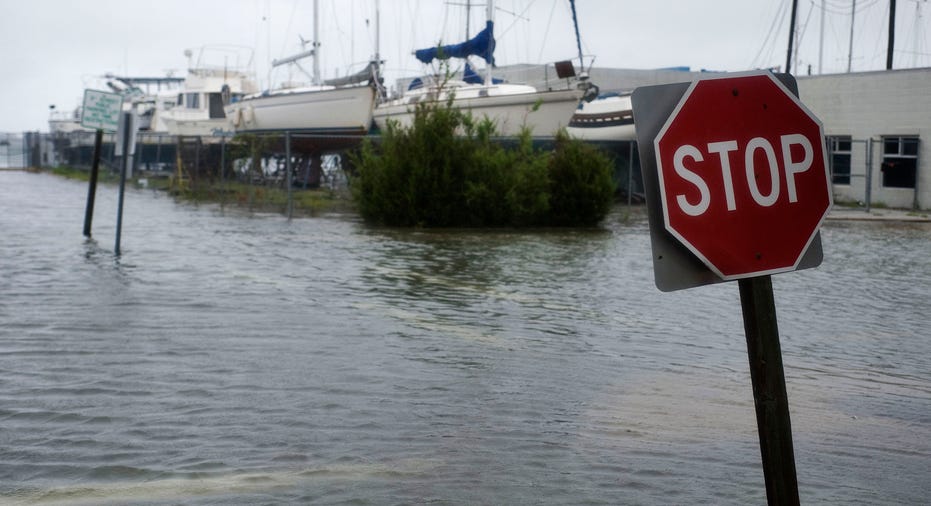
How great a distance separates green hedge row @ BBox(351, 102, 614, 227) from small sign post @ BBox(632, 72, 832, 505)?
19279 mm

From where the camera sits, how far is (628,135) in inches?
1487

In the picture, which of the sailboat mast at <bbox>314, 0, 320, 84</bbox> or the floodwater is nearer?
the floodwater

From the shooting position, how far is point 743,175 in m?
3.50

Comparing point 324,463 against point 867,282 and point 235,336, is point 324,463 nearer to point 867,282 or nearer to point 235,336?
point 235,336

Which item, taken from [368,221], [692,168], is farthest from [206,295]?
[368,221]

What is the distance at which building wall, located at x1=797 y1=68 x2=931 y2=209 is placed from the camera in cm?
3222

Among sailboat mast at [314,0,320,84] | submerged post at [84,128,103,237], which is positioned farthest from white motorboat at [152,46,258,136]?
submerged post at [84,128,103,237]

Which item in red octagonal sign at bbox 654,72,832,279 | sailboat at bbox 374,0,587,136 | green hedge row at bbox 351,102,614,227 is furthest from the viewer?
sailboat at bbox 374,0,587,136

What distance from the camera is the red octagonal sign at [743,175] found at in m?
3.44

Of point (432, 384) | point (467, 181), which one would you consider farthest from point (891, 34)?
point (432, 384)

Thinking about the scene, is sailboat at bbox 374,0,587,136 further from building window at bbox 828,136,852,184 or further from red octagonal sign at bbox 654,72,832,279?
red octagonal sign at bbox 654,72,832,279

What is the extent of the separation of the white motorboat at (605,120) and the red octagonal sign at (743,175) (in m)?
34.0

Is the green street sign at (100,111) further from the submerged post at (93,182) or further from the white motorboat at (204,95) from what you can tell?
the white motorboat at (204,95)

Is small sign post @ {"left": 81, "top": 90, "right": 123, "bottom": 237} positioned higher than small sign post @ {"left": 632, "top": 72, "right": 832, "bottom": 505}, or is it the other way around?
small sign post @ {"left": 81, "top": 90, "right": 123, "bottom": 237}
